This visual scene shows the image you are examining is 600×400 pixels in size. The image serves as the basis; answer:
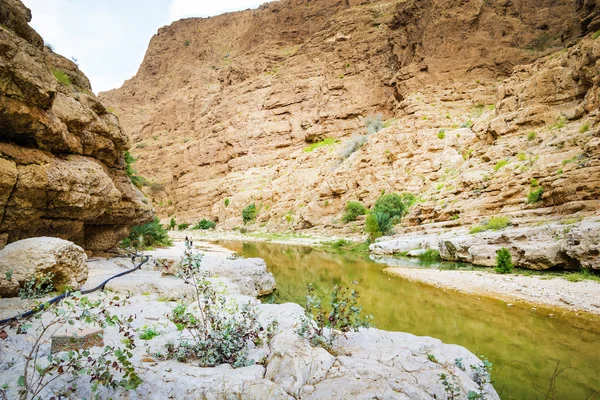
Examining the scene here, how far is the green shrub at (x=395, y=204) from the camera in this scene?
2573cm

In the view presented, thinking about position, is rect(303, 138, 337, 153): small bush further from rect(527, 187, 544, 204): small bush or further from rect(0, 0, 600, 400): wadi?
rect(527, 187, 544, 204): small bush

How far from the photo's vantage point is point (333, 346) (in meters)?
3.82

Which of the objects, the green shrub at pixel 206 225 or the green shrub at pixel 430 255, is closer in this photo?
the green shrub at pixel 430 255

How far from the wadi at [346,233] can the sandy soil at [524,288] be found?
8 cm

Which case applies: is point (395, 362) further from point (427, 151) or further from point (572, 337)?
point (427, 151)

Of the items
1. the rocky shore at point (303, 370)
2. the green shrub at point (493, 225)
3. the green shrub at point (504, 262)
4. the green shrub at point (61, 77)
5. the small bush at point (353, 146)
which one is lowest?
the green shrub at point (504, 262)

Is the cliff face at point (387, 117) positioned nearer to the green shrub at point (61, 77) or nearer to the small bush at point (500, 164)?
the small bush at point (500, 164)

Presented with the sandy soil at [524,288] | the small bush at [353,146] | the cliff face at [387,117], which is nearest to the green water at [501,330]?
the sandy soil at [524,288]

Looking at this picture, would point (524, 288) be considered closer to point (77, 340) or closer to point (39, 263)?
point (77, 340)

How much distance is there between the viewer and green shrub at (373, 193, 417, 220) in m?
25.7

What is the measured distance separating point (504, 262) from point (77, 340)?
13.2 metres

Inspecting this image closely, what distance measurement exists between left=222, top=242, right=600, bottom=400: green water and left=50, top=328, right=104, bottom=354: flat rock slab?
207 inches

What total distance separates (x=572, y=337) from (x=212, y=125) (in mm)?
63214

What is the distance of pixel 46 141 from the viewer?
6.79m
